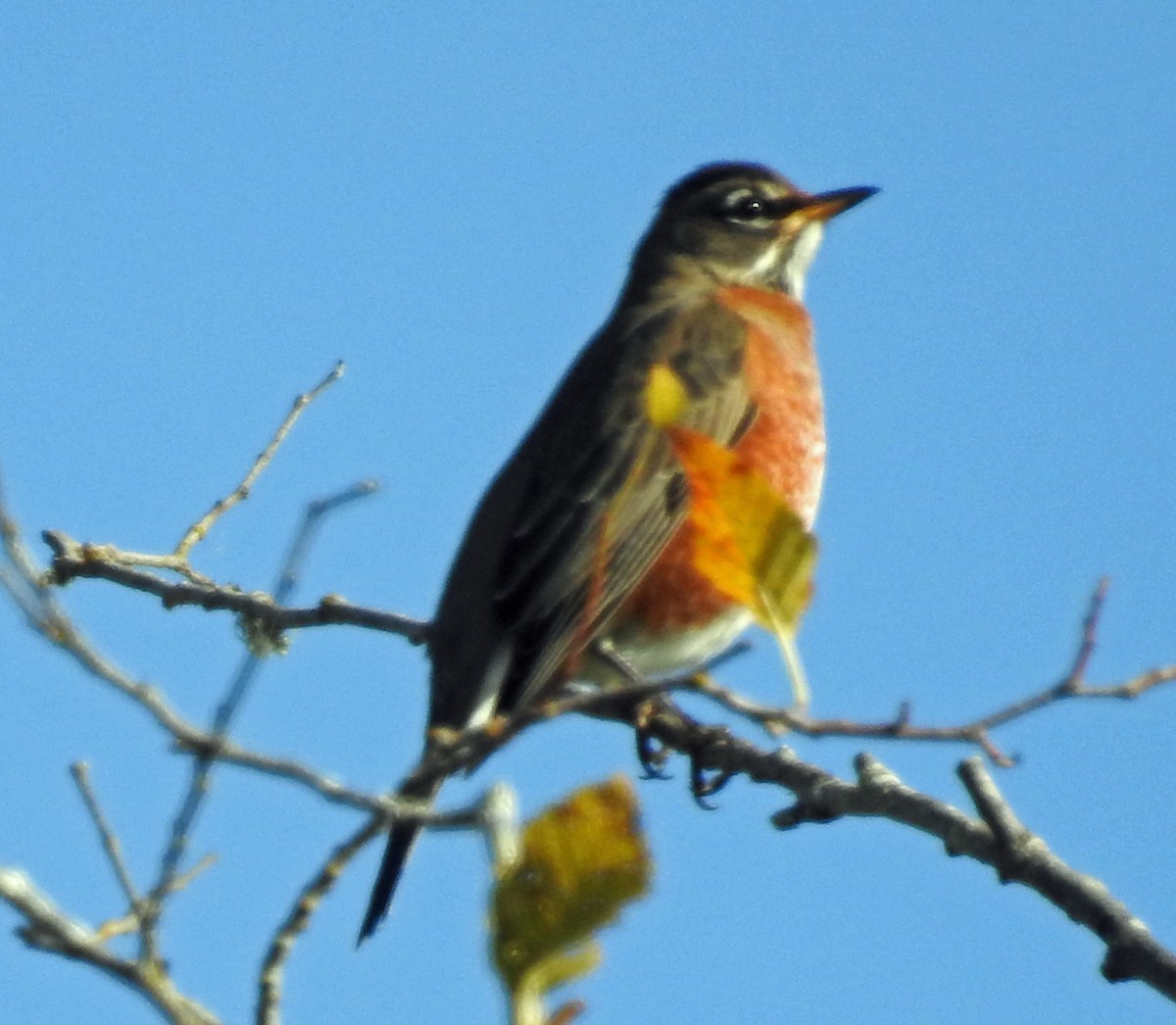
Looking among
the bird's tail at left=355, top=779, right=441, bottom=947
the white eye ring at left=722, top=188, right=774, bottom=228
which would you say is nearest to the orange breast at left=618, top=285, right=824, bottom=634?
the white eye ring at left=722, top=188, right=774, bottom=228

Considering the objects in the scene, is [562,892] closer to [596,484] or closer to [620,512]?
[620,512]

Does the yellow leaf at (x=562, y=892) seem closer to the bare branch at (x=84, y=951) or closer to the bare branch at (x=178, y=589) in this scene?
the bare branch at (x=84, y=951)

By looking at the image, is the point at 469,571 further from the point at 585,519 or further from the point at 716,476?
Answer: the point at 716,476

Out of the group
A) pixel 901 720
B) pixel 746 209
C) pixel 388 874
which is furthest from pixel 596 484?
pixel 901 720

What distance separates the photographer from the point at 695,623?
21.3 ft

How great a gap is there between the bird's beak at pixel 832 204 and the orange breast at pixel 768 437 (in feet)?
1.67

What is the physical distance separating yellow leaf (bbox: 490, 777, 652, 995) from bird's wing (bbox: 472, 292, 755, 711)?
3405mm

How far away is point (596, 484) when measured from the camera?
21.7 feet

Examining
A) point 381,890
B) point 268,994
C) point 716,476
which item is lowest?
point 381,890

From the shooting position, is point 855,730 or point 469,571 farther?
point 469,571

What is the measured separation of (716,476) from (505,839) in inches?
39.6

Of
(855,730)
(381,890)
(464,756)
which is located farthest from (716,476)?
(381,890)

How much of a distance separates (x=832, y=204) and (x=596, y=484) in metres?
2.53

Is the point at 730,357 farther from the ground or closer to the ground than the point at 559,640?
farther from the ground
